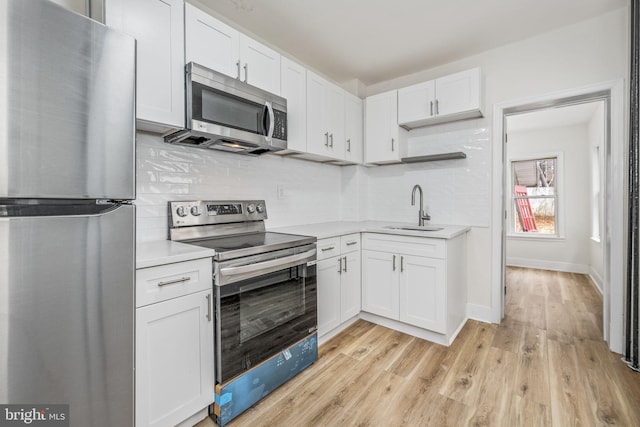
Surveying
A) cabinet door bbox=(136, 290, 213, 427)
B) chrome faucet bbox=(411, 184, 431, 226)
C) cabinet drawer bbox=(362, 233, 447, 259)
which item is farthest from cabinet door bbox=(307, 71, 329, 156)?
cabinet door bbox=(136, 290, 213, 427)

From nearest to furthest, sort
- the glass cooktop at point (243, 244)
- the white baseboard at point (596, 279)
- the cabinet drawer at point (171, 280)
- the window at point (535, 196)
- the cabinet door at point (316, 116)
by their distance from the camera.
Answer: the cabinet drawer at point (171, 280)
the glass cooktop at point (243, 244)
the cabinet door at point (316, 116)
the white baseboard at point (596, 279)
the window at point (535, 196)

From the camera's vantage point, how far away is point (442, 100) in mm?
2773

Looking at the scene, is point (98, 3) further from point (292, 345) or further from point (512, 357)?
point (512, 357)

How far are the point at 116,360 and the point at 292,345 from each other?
1118mm

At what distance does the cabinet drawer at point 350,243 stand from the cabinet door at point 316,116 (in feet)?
2.67

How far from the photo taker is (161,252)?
57.3 inches

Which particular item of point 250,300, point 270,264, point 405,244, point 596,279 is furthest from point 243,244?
point 596,279

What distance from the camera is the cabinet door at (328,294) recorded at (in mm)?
2316

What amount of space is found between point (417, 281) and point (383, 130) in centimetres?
164

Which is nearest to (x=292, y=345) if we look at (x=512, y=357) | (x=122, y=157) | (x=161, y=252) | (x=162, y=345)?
(x=162, y=345)

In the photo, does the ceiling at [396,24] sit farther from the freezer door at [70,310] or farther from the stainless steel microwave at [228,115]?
→ the freezer door at [70,310]

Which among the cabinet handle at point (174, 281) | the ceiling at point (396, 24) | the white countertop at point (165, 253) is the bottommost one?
the cabinet handle at point (174, 281)

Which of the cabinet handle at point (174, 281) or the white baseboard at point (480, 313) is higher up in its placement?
the cabinet handle at point (174, 281)

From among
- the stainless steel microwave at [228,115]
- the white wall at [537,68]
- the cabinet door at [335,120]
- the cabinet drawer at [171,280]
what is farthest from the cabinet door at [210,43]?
the white wall at [537,68]
